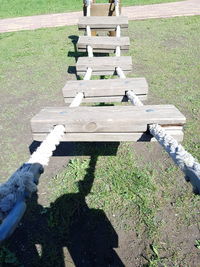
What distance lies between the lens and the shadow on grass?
246 centimetres

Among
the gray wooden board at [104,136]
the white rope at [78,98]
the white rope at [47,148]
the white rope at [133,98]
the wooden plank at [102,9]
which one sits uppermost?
the wooden plank at [102,9]

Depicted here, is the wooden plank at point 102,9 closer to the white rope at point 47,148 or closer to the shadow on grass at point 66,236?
the shadow on grass at point 66,236

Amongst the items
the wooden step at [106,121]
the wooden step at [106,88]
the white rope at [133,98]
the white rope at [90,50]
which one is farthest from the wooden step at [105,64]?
the wooden step at [106,121]

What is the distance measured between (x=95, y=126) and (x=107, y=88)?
1.07m

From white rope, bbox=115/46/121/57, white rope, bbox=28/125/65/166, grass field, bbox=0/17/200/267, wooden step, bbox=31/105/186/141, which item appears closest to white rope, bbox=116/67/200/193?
wooden step, bbox=31/105/186/141

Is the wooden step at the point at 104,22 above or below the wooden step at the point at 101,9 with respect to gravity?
below

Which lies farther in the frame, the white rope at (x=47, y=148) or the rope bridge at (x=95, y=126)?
the white rope at (x=47, y=148)

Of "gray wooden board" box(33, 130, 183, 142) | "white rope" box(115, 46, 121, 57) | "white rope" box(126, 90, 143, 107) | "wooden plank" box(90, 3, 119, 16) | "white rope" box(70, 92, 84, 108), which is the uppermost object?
"wooden plank" box(90, 3, 119, 16)

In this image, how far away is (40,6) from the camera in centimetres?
1263

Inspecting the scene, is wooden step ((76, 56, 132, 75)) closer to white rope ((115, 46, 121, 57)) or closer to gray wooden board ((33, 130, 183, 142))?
white rope ((115, 46, 121, 57))

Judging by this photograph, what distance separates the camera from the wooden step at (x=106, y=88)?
10.3ft

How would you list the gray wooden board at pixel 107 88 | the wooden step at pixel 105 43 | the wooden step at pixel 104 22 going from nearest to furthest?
1. the gray wooden board at pixel 107 88
2. the wooden step at pixel 105 43
3. the wooden step at pixel 104 22

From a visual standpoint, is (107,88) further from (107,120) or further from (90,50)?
(90,50)

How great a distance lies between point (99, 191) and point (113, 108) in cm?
117
